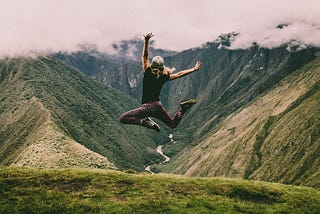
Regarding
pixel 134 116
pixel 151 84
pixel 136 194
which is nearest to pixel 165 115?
pixel 134 116

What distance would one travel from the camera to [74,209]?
2477cm

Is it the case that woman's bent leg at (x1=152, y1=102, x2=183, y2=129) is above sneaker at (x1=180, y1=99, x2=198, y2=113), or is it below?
below

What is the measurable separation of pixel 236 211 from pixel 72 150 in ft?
420

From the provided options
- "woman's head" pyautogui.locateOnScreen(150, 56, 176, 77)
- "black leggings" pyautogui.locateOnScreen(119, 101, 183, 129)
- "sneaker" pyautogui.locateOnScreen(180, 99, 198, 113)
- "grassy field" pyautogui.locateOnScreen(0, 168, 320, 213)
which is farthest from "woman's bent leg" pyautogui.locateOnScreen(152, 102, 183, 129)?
"grassy field" pyautogui.locateOnScreen(0, 168, 320, 213)

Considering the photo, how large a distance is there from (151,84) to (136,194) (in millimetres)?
15003

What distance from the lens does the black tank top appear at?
1555cm

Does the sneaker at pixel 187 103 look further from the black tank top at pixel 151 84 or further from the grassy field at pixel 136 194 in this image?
the grassy field at pixel 136 194

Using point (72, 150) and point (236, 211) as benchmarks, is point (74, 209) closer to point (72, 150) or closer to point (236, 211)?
point (236, 211)

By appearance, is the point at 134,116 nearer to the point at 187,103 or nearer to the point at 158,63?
the point at 187,103

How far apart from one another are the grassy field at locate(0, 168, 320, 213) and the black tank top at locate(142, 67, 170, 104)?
37.8ft

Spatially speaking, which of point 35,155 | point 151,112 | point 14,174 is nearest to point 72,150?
point 35,155

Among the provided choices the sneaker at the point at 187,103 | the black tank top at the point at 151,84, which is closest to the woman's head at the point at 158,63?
the black tank top at the point at 151,84

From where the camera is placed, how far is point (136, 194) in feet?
94.6

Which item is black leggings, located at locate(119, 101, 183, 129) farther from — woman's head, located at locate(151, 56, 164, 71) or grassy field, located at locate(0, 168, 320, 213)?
grassy field, located at locate(0, 168, 320, 213)
